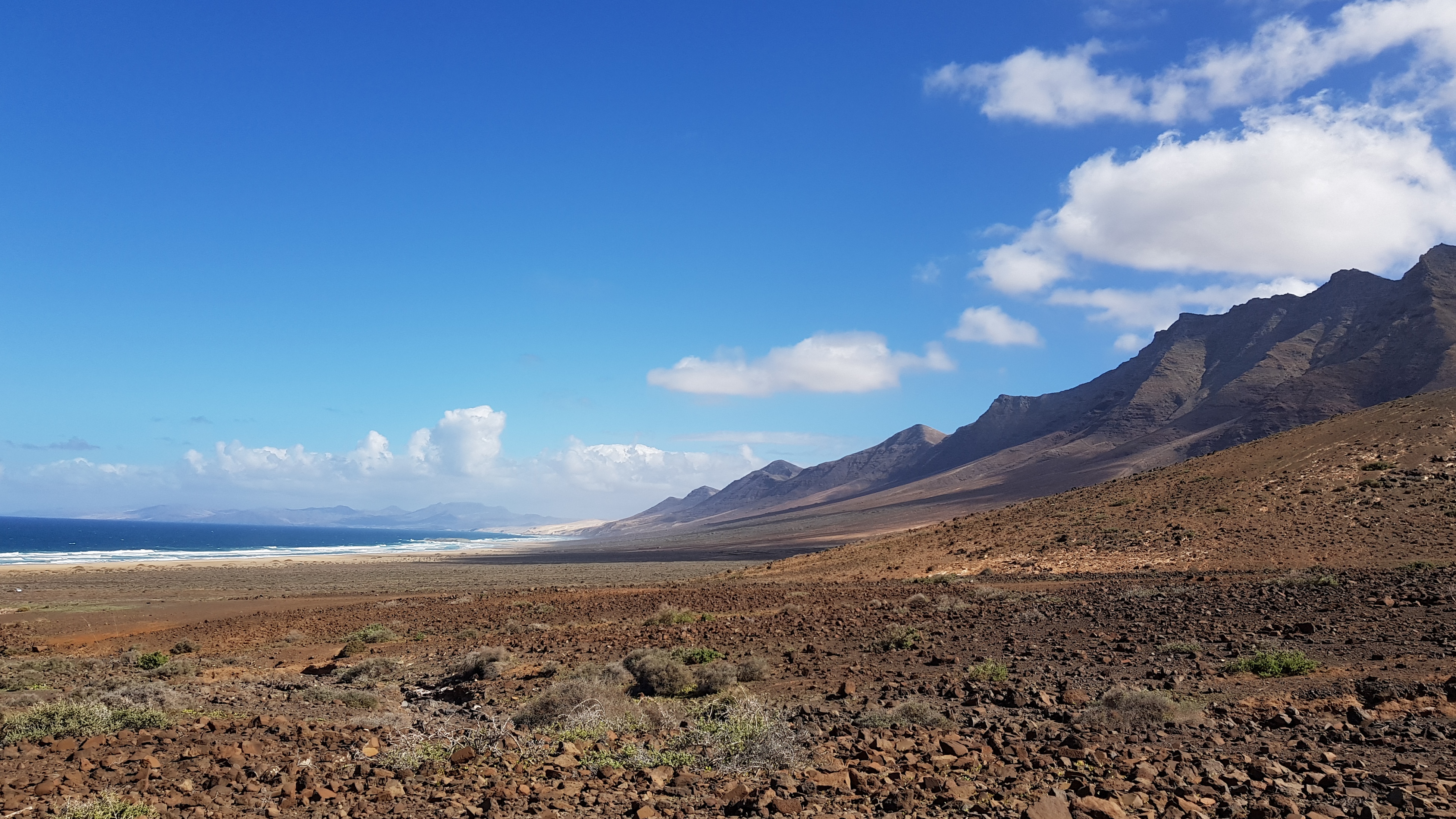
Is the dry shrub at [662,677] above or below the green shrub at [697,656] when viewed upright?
above

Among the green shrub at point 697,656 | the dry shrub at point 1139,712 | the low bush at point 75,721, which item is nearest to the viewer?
the low bush at point 75,721

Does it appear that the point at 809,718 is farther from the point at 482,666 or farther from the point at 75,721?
the point at 75,721

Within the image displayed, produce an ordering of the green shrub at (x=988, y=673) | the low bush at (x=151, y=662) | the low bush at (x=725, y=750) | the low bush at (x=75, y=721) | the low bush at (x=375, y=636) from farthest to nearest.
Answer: the low bush at (x=375, y=636)
the low bush at (x=151, y=662)
the green shrub at (x=988, y=673)
the low bush at (x=75, y=721)
the low bush at (x=725, y=750)

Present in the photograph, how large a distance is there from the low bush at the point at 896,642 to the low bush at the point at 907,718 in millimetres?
5145

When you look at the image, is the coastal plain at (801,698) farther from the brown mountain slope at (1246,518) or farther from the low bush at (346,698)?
the brown mountain slope at (1246,518)

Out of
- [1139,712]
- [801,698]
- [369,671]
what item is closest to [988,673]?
[801,698]

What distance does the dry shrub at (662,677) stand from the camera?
481 inches

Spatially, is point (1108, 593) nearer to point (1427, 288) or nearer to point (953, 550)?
point (953, 550)

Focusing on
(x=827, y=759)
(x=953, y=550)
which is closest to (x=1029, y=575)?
(x=953, y=550)

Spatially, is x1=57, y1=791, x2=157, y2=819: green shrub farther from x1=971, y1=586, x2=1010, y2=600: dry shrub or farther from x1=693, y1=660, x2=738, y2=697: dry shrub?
x1=971, y1=586, x2=1010, y2=600: dry shrub

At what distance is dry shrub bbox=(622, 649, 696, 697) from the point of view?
12.2 metres

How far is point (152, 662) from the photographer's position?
16.2 m

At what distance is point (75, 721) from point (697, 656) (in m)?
8.86

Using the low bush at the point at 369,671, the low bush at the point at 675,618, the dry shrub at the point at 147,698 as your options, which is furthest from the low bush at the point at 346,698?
the low bush at the point at 675,618
